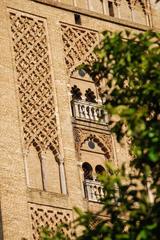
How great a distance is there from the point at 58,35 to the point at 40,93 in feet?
4.91

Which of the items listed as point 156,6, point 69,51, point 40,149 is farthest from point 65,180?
point 156,6

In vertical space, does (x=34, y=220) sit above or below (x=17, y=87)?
below

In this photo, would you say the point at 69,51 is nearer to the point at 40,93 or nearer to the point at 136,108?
the point at 40,93

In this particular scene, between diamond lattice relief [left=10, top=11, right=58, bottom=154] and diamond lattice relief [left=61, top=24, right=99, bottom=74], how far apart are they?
51 centimetres

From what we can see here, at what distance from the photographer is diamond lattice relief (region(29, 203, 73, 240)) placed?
82.1ft

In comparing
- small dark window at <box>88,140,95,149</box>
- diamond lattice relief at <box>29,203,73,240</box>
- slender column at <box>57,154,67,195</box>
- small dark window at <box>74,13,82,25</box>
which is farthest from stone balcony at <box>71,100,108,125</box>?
diamond lattice relief at <box>29,203,73,240</box>

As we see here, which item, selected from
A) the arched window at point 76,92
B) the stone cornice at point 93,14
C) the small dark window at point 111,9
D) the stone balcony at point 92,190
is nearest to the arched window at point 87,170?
the stone balcony at point 92,190

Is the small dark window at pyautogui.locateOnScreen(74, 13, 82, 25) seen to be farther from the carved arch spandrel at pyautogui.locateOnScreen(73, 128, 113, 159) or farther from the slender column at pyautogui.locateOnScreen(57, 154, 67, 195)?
the slender column at pyautogui.locateOnScreen(57, 154, 67, 195)

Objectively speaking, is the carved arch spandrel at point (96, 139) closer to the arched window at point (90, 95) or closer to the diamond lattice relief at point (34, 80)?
the diamond lattice relief at point (34, 80)

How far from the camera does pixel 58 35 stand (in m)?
27.4

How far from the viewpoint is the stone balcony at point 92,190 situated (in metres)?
26.1

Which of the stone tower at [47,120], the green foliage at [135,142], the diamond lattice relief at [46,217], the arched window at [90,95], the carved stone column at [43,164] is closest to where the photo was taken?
the green foliage at [135,142]

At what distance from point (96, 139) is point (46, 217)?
84.9 inches

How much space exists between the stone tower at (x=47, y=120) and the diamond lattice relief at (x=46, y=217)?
0.02 m
